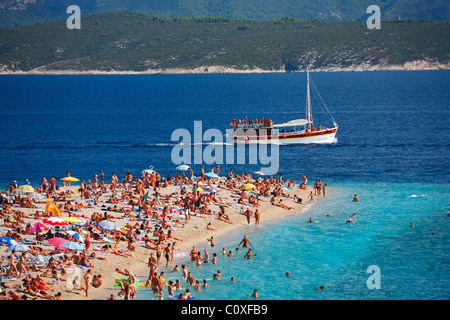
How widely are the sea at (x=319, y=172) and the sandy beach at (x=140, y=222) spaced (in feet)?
4.25

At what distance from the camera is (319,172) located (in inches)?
2628

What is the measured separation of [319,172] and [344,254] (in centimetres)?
2650

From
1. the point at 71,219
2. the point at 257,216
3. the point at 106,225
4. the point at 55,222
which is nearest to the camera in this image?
the point at 55,222

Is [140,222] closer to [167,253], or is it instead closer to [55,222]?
[167,253]

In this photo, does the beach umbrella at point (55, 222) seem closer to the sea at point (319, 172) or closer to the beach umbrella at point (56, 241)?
the beach umbrella at point (56, 241)

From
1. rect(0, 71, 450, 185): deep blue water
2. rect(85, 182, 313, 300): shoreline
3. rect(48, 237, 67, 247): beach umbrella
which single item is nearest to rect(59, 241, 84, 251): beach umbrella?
rect(48, 237, 67, 247): beach umbrella

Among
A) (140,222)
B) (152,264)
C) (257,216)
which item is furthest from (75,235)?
(257,216)

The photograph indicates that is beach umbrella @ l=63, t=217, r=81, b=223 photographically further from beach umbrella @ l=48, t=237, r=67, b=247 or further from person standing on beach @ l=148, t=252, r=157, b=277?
person standing on beach @ l=148, t=252, r=157, b=277

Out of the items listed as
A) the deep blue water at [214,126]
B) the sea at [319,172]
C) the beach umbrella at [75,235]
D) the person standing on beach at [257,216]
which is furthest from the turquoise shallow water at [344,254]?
the deep blue water at [214,126]

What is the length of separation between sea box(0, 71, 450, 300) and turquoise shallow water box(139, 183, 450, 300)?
77 mm

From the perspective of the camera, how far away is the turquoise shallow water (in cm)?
3484

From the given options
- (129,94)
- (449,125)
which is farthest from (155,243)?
(129,94)

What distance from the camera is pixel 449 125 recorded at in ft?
343
